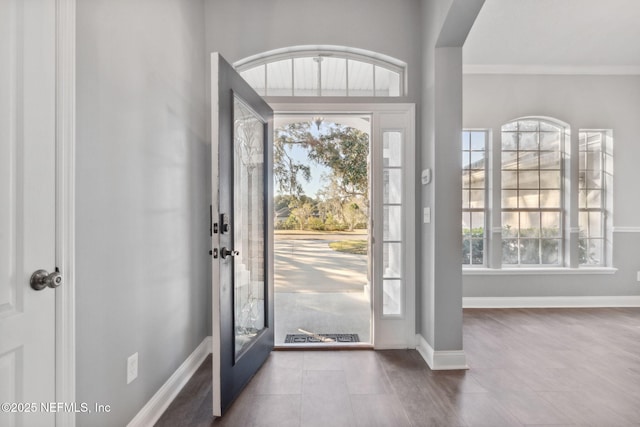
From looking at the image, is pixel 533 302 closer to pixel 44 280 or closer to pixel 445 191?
pixel 445 191

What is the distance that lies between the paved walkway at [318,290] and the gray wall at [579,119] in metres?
1.67

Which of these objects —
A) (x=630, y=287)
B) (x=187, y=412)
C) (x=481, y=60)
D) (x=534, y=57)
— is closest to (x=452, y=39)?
(x=481, y=60)

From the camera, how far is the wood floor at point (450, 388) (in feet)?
6.15

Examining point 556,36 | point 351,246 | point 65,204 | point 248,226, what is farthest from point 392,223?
point 351,246

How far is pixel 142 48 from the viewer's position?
5.88 feet

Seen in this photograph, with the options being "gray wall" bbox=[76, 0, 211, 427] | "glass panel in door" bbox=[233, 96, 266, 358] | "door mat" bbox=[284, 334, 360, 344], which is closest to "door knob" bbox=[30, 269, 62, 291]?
"gray wall" bbox=[76, 0, 211, 427]

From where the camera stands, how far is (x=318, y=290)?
6.01 m

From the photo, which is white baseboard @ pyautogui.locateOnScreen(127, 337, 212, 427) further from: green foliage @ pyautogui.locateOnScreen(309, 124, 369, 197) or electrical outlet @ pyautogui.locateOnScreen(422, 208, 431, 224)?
green foliage @ pyautogui.locateOnScreen(309, 124, 369, 197)

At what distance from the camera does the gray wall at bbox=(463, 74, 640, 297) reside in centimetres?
412

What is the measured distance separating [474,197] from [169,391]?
404cm

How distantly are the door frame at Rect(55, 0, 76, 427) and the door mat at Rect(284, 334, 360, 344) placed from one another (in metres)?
2.03

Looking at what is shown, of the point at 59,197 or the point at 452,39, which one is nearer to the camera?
the point at 59,197

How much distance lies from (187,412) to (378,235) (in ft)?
6.35

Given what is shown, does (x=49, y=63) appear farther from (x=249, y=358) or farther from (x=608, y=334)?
(x=608, y=334)
